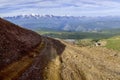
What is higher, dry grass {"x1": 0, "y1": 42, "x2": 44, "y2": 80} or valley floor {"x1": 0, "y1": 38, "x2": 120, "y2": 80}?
dry grass {"x1": 0, "y1": 42, "x2": 44, "y2": 80}

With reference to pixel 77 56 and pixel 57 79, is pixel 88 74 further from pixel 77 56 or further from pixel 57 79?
pixel 77 56

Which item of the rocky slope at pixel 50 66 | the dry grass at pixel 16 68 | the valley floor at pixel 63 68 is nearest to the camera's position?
the dry grass at pixel 16 68

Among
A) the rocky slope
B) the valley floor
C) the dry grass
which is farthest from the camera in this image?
the rocky slope

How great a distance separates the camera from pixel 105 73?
43094 mm

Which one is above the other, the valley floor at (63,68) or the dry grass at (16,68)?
the dry grass at (16,68)

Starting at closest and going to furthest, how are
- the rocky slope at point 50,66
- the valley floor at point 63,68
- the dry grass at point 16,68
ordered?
the dry grass at point 16,68 → the valley floor at point 63,68 → the rocky slope at point 50,66

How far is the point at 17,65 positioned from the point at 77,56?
16470 millimetres

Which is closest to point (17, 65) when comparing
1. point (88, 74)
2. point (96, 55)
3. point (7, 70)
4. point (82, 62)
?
point (7, 70)

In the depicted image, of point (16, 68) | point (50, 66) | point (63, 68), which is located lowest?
point (63, 68)

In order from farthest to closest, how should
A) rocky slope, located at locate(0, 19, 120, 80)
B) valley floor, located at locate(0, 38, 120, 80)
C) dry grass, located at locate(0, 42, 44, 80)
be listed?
rocky slope, located at locate(0, 19, 120, 80) < valley floor, located at locate(0, 38, 120, 80) < dry grass, located at locate(0, 42, 44, 80)

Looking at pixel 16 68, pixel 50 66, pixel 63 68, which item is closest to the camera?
pixel 16 68

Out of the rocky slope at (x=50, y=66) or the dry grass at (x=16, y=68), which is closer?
the dry grass at (x=16, y=68)

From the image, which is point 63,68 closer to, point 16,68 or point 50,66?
point 50,66

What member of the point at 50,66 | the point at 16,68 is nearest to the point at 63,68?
the point at 50,66
